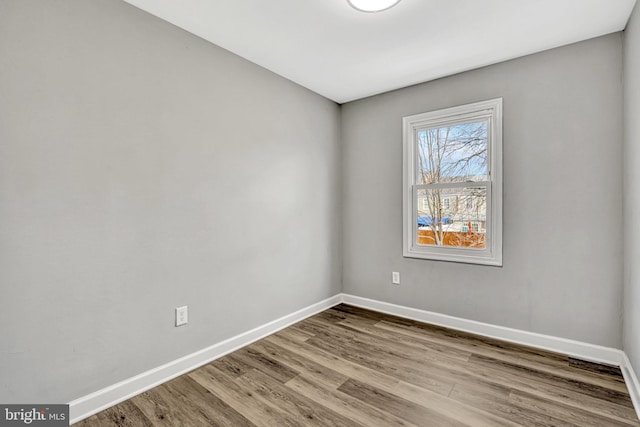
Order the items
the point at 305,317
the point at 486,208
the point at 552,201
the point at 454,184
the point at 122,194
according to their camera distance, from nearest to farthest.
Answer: the point at 122,194
the point at 552,201
the point at 486,208
the point at 454,184
the point at 305,317

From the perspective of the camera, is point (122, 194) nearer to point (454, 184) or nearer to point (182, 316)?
point (182, 316)

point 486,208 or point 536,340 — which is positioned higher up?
point 486,208

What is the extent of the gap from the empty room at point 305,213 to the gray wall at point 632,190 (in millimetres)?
29

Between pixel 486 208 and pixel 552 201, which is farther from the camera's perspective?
pixel 486 208

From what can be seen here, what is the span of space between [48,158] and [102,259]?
1.99 feet

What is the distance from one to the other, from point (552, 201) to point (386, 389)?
1.94 metres

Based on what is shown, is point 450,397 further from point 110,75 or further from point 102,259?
point 110,75

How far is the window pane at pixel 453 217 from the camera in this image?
286 cm

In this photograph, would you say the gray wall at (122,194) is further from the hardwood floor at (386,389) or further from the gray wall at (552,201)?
the gray wall at (552,201)

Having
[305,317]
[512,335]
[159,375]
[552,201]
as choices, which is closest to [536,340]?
[512,335]

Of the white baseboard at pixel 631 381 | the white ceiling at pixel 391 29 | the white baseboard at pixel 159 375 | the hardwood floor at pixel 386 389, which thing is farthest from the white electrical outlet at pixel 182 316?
the white baseboard at pixel 631 381

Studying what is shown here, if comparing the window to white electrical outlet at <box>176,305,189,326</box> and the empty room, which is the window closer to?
the empty room

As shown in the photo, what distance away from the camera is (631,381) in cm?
195

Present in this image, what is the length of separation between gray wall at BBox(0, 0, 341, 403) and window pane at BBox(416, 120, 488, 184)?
4.95ft
